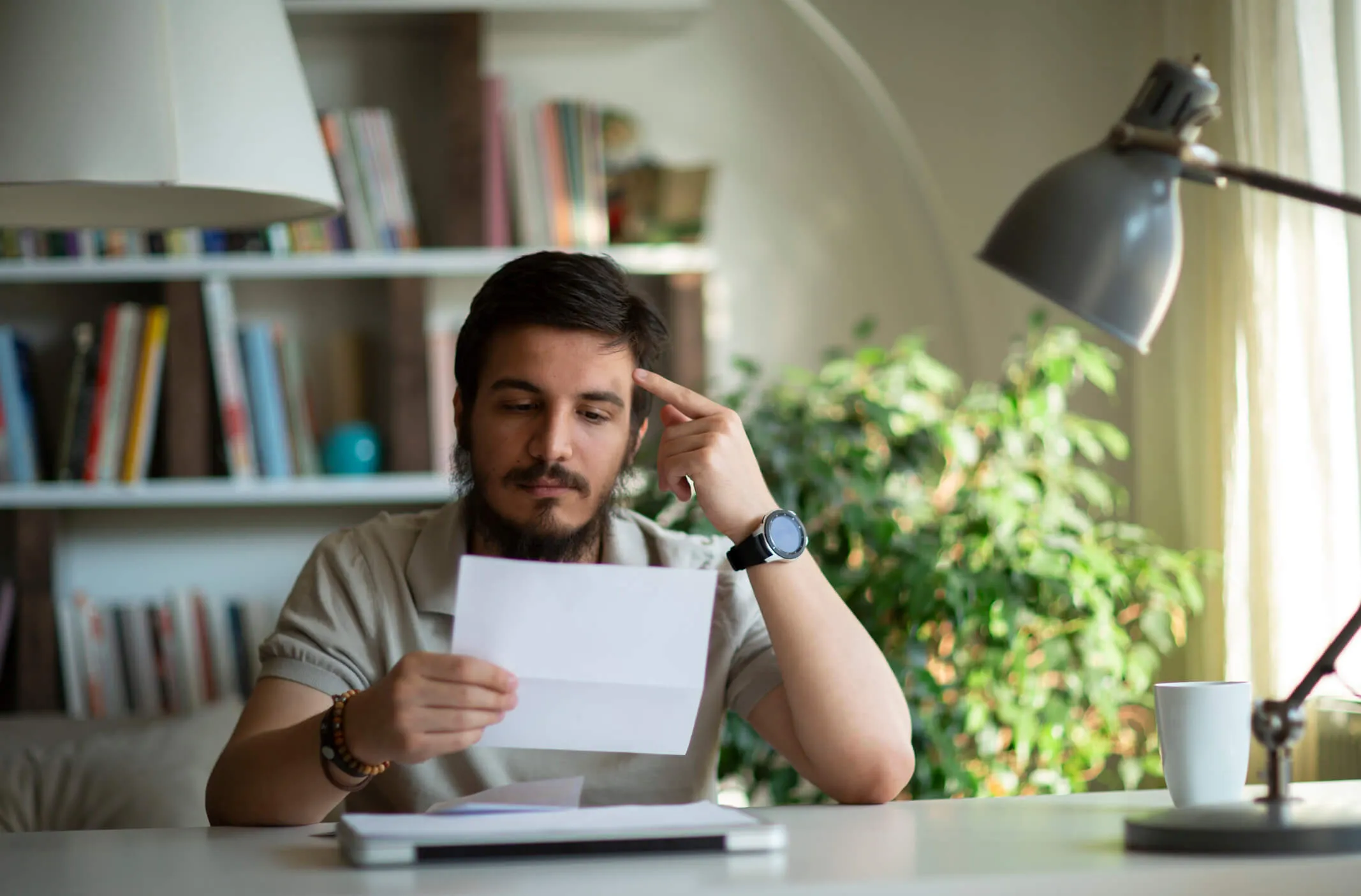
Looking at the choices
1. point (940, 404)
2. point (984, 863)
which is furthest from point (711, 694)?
point (940, 404)

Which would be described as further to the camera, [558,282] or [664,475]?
[558,282]

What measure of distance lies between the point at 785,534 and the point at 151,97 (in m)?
0.71

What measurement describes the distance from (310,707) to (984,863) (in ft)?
2.34

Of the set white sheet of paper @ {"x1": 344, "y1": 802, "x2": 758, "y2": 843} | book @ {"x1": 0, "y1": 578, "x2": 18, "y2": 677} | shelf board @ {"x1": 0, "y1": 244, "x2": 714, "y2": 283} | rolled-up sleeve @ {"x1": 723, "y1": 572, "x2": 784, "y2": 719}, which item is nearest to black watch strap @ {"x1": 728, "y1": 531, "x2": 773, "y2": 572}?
rolled-up sleeve @ {"x1": 723, "y1": 572, "x2": 784, "y2": 719}

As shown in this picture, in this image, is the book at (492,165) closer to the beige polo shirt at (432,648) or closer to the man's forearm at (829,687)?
the beige polo shirt at (432,648)

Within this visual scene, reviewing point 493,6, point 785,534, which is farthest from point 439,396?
point 785,534

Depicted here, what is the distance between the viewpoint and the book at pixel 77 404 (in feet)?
8.57

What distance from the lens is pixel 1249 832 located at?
36.9 inches

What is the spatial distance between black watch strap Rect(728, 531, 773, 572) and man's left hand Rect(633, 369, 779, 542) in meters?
0.02

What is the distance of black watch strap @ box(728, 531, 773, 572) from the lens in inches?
52.5

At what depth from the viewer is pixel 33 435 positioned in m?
2.64

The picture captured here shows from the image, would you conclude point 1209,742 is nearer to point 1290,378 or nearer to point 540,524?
point 540,524

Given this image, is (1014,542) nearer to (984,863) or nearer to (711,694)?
(711,694)

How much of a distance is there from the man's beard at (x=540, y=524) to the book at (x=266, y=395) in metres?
1.17
